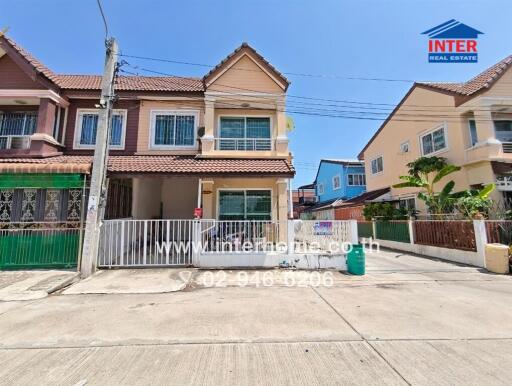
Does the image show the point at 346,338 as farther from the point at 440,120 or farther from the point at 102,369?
the point at 440,120

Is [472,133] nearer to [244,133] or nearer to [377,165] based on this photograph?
[377,165]

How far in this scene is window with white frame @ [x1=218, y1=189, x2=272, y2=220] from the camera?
39.7 feet

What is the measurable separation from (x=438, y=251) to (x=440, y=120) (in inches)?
341

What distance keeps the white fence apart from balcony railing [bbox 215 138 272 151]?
423 centimetres

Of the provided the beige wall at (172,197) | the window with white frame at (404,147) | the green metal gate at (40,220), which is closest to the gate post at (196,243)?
the green metal gate at (40,220)

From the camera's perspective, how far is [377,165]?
936 inches

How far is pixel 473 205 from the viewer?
11.9 meters

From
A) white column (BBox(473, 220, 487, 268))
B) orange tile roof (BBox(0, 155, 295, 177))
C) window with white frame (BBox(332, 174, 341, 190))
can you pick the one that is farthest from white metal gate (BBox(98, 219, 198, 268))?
window with white frame (BBox(332, 174, 341, 190))

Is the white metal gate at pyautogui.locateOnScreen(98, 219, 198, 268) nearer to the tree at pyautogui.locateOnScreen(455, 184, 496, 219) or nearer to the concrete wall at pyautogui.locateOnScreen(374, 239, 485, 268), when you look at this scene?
the concrete wall at pyautogui.locateOnScreen(374, 239, 485, 268)

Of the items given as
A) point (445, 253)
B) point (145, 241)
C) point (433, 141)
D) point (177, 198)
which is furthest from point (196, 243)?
point (433, 141)

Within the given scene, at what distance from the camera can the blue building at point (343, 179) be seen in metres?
29.4

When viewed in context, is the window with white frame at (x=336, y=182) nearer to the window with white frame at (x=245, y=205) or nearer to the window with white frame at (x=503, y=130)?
the window with white frame at (x=503, y=130)

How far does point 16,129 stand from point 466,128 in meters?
23.2

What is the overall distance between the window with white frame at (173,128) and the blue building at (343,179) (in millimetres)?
21054
